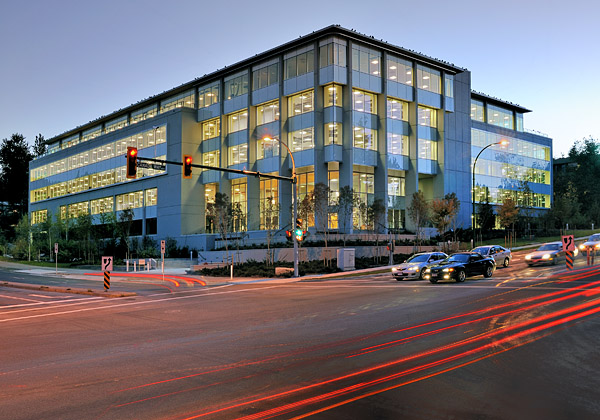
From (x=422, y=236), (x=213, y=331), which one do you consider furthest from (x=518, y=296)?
(x=422, y=236)

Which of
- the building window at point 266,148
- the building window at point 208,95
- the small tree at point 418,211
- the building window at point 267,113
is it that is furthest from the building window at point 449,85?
the building window at point 208,95

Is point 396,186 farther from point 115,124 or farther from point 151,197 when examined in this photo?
point 115,124

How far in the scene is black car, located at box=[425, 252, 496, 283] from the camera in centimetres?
2528

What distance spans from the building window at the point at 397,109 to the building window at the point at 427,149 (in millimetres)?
3657

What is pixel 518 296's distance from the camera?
59.8 ft

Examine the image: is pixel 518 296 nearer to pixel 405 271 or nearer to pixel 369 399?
pixel 405 271

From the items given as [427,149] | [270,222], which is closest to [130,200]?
[270,222]

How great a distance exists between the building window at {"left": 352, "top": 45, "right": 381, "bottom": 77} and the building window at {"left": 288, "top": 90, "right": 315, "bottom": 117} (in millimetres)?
5657

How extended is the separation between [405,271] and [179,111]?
46.8 metres

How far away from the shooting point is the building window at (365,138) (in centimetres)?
5519

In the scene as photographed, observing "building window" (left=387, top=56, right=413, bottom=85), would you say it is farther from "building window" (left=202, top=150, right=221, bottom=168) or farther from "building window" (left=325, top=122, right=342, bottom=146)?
"building window" (left=202, top=150, right=221, bottom=168)

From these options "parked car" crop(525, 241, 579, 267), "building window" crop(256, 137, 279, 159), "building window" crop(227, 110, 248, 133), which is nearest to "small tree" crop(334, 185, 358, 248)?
"building window" crop(256, 137, 279, 159)

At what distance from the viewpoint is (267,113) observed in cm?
6088

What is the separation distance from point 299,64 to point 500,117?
37381 millimetres
